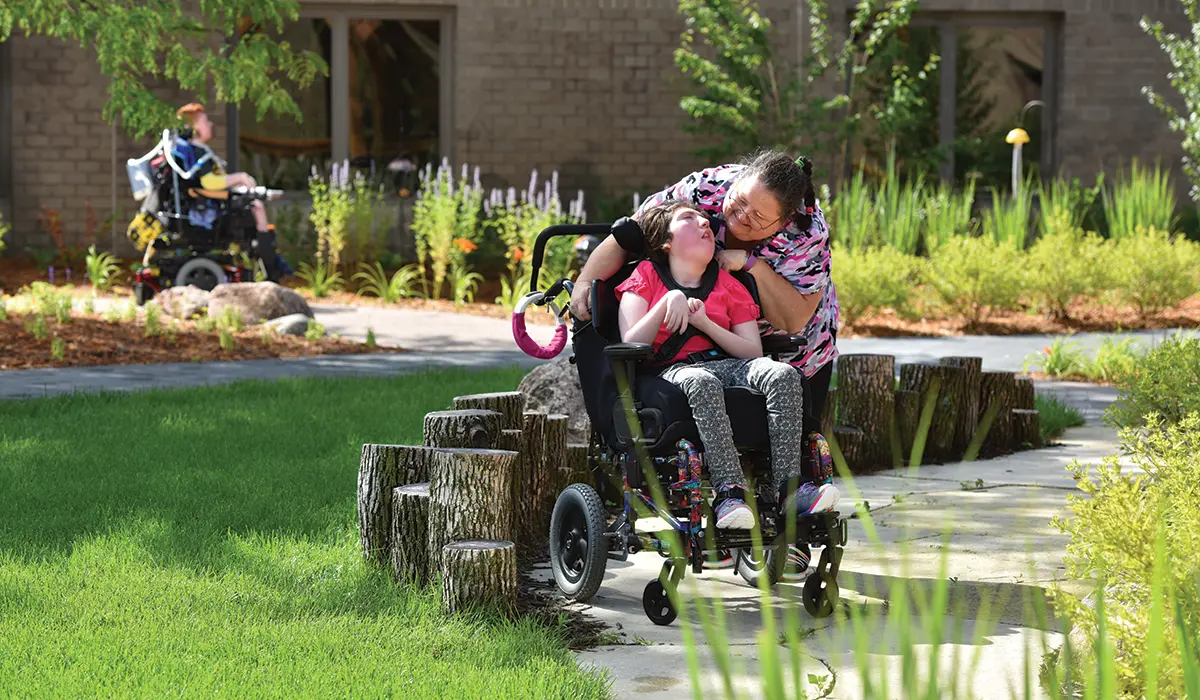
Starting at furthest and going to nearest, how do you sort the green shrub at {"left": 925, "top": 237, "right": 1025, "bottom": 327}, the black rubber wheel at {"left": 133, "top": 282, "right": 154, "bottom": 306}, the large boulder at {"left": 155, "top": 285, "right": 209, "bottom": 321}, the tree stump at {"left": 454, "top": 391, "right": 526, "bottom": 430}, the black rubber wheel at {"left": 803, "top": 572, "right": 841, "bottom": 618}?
the black rubber wheel at {"left": 133, "top": 282, "right": 154, "bottom": 306}, the green shrub at {"left": 925, "top": 237, "right": 1025, "bottom": 327}, the large boulder at {"left": 155, "top": 285, "right": 209, "bottom": 321}, the tree stump at {"left": 454, "top": 391, "right": 526, "bottom": 430}, the black rubber wheel at {"left": 803, "top": 572, "right": 841, "bottom": 618}

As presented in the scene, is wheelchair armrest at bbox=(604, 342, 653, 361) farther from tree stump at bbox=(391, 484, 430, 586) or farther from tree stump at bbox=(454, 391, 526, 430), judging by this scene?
tree stump at bbox=(454, 391, 526, 430)

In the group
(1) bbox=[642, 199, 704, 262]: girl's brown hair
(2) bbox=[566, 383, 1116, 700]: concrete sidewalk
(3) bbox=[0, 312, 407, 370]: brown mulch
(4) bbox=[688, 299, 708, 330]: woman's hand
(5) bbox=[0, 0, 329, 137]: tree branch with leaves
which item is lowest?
(2) bbox=[566, 383, 1116, 700]: concrete sidewalk

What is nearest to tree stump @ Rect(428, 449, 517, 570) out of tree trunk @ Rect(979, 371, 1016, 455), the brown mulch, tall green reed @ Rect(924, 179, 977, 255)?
tree trunk @ Rect(979, 371, 1016, 455)

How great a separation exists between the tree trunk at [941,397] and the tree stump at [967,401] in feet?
0.08

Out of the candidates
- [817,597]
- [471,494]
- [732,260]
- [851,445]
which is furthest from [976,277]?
[471,494]

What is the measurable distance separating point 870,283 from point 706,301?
732 cm

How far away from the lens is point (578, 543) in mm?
4727

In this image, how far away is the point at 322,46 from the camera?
1731 centimetres

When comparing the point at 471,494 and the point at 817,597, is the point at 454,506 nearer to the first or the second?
the point at 471,494

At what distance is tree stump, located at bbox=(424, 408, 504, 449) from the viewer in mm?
→ 4933

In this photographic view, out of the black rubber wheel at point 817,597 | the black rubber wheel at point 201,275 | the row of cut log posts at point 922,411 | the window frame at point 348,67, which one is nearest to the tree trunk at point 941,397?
the row of cut log posts at point 922,411

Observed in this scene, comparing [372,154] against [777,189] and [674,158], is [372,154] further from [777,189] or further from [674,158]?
[777,189]

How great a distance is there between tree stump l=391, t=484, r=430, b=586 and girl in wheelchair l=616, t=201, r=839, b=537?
78 centimetres

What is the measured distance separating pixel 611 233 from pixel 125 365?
568 cm
